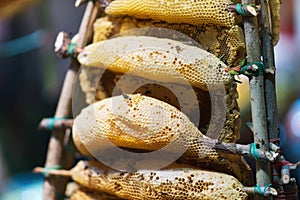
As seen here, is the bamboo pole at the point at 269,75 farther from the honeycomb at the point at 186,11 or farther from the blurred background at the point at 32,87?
the blurred background at the point at 32,87

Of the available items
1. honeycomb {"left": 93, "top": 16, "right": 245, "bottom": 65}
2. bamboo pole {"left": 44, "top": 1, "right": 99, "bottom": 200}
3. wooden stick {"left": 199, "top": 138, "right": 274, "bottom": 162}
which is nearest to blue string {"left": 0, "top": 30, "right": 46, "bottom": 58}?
bamboo pole {"left": 44, "top": 1, "right": 99, "bottom": 200}

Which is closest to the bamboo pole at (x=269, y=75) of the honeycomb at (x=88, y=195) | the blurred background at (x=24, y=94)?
the honeycomb at (x=88, y=195)

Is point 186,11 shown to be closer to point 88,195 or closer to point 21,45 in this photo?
point 88,195

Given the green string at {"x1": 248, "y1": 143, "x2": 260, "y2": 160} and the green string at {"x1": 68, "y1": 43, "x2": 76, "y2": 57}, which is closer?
the green string at {"x1": 248, "y1": 143, "x2": 260, "y2": 160}

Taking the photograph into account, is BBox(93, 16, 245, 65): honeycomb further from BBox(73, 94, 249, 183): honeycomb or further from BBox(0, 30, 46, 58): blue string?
BBox(0, 30, 46, 58): blue string

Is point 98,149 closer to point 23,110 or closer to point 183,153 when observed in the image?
point 183,153

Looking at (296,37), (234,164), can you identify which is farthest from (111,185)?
(296,37)
